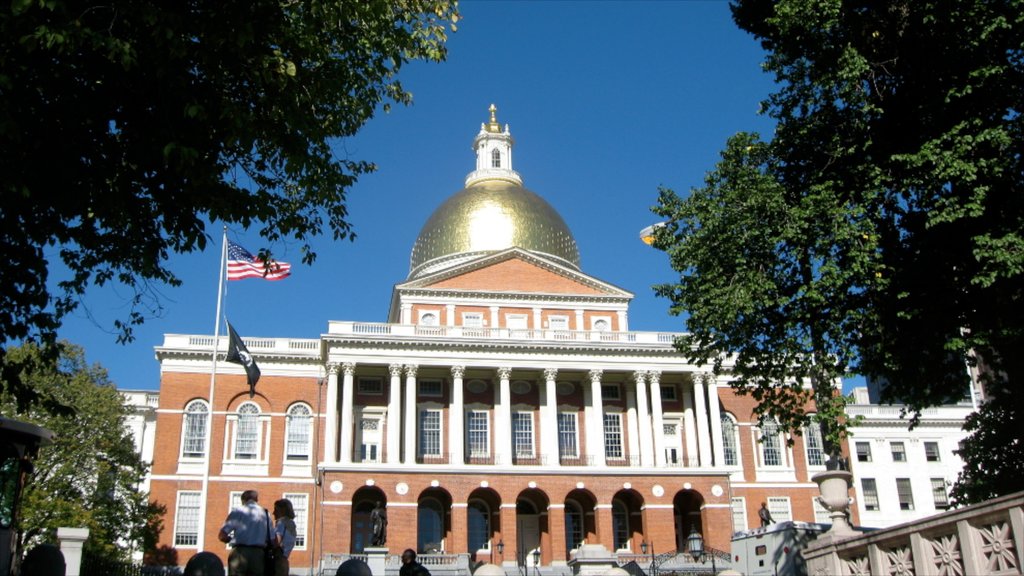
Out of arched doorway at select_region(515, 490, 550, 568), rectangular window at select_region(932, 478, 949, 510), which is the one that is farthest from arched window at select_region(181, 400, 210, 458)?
rectangular window at select_region(932, 478, 949, 510)

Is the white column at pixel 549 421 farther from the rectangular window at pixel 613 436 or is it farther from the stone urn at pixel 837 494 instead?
the stone urn at pixel 837 494

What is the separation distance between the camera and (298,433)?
169 ft

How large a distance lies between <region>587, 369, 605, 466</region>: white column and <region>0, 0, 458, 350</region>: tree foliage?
124 feet

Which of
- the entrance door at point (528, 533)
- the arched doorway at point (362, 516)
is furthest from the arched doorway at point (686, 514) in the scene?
the arched doorway at point (362, 516)

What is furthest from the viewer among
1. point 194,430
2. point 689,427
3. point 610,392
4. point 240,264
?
point 610,392

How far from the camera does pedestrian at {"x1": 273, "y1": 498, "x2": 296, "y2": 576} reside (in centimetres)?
1298

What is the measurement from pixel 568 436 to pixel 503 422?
4819mm

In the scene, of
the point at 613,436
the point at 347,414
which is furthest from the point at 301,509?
the point at 613,436

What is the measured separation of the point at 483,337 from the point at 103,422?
1914 centimetres

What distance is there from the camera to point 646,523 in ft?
161

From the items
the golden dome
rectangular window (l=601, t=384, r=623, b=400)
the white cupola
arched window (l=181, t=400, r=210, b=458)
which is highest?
the white cupola

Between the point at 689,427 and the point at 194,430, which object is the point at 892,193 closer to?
the point at 689,427

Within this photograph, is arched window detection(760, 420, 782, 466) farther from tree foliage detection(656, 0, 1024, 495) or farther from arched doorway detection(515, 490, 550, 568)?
tree foliage detection(656, 0, 1024, 495)

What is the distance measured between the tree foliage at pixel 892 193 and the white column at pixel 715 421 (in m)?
29.2
